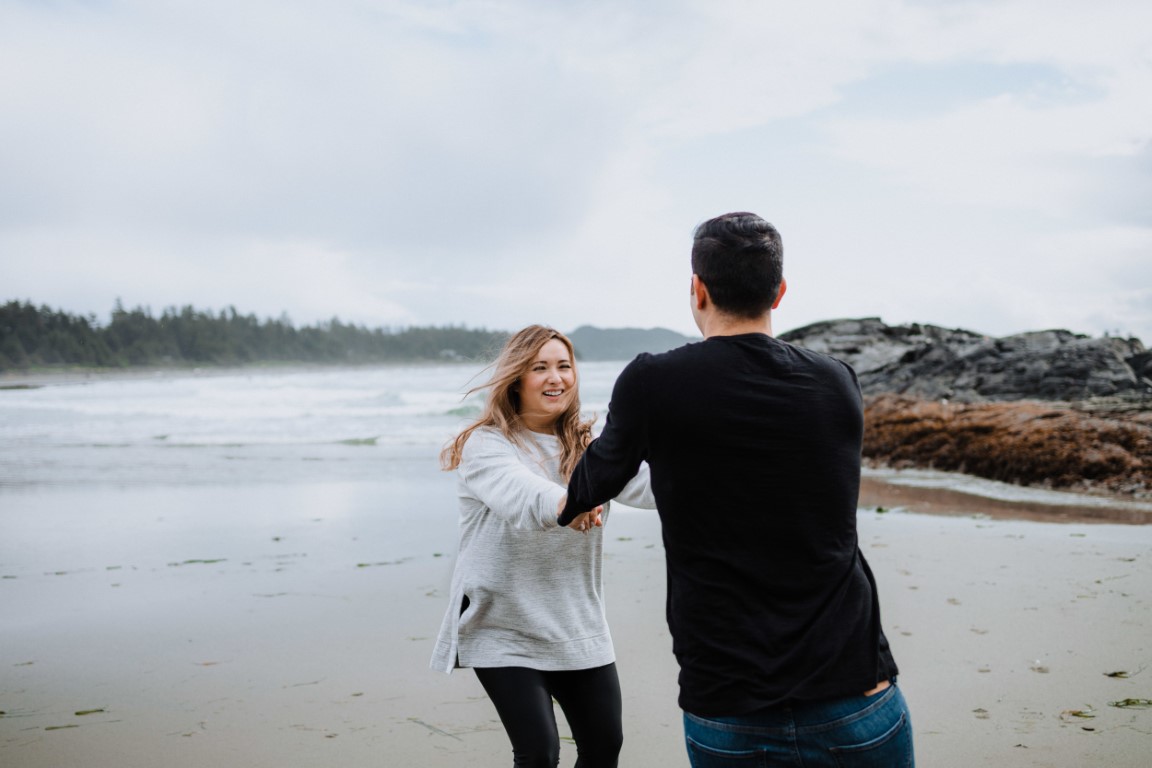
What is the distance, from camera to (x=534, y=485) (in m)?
2.70

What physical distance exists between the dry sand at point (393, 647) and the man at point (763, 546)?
2.37 meters

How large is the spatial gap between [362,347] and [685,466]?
13343 cm

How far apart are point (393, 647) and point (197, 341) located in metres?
121

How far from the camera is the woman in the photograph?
2.93 m

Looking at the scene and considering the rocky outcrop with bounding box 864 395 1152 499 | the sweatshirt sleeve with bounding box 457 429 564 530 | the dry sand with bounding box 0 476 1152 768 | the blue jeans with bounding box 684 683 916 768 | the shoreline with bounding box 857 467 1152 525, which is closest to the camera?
the blue jeans with bounding box 684 683 916 768

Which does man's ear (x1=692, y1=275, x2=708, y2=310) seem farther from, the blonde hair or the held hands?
the blonde hair

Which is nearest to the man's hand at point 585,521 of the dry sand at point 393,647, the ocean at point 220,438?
the dry sand at point 393,647

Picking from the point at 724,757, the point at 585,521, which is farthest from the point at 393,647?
the point at 724,757

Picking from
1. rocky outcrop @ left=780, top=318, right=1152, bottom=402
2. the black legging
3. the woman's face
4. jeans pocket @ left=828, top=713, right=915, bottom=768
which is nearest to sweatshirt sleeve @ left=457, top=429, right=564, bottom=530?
the woman's face

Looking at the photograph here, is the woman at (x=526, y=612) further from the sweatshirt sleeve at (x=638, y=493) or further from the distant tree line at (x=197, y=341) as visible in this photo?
the distant tree line at (x=197, y=341)

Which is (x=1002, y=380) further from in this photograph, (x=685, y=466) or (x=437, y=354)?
(x=437, y=354)

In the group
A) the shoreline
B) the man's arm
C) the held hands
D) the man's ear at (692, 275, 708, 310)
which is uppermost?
the man's ear at (692, 275, 708, 310)

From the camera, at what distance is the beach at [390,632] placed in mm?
4297

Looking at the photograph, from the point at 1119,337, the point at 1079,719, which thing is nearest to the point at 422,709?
the point at 1079,719
